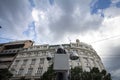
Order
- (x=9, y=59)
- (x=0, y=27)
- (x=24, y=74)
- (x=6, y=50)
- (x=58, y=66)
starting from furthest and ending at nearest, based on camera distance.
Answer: (x=6, y=50) → (x=9, y=59) → (x=24, y=74) → (x=0, y=27) → (x=58, y=66)

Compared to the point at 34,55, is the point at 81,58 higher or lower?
lower

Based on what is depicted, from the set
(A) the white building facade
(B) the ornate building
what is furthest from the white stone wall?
(B) the ornate building

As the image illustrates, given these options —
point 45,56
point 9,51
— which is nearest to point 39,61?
point 45,56

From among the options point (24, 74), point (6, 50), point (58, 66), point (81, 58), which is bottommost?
point (58, 66)

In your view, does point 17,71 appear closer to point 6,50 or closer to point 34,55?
point 34,55

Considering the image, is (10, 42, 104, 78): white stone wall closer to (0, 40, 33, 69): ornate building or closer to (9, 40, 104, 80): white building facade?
(9, 40, 104, 80): white building facade

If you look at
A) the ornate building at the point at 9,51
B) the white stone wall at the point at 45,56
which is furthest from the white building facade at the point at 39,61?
the ornate building at the point at 9,51

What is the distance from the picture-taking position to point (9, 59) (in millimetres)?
41781

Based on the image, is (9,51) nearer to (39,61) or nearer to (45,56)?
(39,61)

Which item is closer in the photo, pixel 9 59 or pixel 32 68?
pixel 32 68

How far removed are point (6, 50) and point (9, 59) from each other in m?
5.68

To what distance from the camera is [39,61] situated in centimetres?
3703

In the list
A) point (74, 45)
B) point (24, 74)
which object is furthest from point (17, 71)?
point (74, 45)

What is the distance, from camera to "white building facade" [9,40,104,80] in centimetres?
3425
